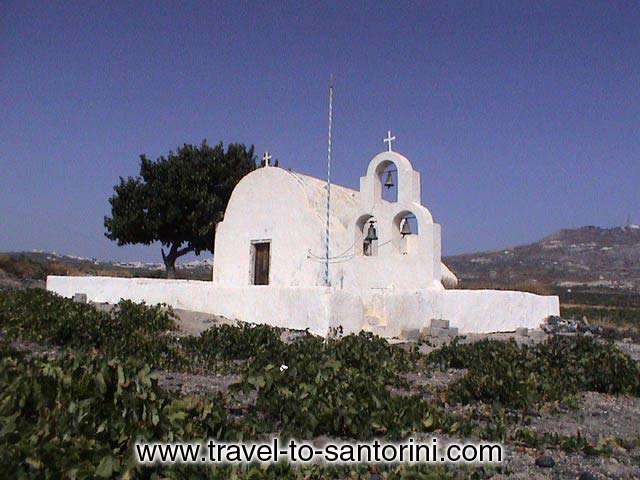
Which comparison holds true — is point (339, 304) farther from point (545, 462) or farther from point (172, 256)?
point (172, 256)

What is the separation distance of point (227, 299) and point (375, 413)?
912cm

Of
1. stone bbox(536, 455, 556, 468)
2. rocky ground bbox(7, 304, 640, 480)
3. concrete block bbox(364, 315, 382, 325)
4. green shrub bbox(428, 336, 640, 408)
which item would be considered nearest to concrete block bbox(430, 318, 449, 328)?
concrete block bbox(364, 315, 382, 325)

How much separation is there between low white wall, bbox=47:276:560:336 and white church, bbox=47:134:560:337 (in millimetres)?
25

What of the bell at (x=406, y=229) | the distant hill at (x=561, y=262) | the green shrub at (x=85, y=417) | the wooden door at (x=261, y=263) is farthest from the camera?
the distant hill at (x=561, y=262)

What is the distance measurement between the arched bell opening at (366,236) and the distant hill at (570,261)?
159ft

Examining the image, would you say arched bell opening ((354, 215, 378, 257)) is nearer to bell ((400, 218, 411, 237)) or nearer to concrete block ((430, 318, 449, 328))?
bell ((400, 218, 411, 237))

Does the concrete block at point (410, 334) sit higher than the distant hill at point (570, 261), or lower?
lower

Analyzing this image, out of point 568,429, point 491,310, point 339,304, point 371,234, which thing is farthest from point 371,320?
point 568,429

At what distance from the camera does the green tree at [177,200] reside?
2420 cm

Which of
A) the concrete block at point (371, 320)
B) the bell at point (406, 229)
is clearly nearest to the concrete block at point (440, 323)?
the concrete block at point (371, 320)

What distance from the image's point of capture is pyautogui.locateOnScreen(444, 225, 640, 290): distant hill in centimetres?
6931

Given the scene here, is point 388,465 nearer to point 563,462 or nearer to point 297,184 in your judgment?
point 563,462

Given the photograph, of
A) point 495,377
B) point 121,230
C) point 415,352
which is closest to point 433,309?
point 415,352

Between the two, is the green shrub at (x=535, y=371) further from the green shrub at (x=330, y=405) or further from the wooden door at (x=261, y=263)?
the wooden door at (x=261, y=263)
